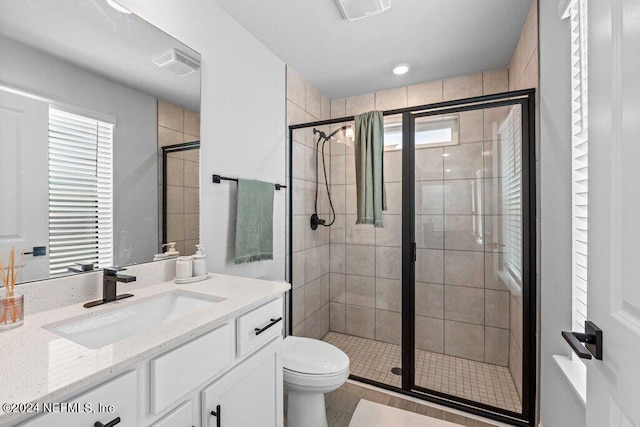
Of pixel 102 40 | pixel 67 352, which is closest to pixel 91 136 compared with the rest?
pixel 102 40

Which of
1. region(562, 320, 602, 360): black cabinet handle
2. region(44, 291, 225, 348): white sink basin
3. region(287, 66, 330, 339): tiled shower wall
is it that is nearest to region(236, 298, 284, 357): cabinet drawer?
region(44, 291, 225, 348): white sink basin

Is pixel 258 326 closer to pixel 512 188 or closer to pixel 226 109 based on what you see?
pixel 226 109

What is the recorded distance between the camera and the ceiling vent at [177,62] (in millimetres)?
1344

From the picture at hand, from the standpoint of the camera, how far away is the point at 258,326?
1.07m

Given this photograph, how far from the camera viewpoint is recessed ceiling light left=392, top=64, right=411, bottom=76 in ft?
7.55

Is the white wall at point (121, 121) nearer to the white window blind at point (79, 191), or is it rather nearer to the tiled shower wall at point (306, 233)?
the white window blind at point (79, 191)

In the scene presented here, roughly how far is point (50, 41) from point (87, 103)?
0.68ft

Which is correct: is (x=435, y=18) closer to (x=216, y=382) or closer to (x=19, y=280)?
(x=216, y=382)

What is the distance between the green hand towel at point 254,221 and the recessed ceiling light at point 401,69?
4.72ft

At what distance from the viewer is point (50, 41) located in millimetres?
977

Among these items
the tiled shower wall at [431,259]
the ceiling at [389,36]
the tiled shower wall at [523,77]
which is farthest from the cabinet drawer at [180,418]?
the ceiling at [389,36]

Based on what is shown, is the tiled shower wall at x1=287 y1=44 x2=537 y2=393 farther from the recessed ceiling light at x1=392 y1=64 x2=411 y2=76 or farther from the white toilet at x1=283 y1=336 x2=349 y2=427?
the white toilet at x1=283 y1=336 x2=349 y2=427

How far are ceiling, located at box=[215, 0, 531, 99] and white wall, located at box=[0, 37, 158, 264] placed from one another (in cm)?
92

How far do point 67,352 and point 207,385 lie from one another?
37cm
